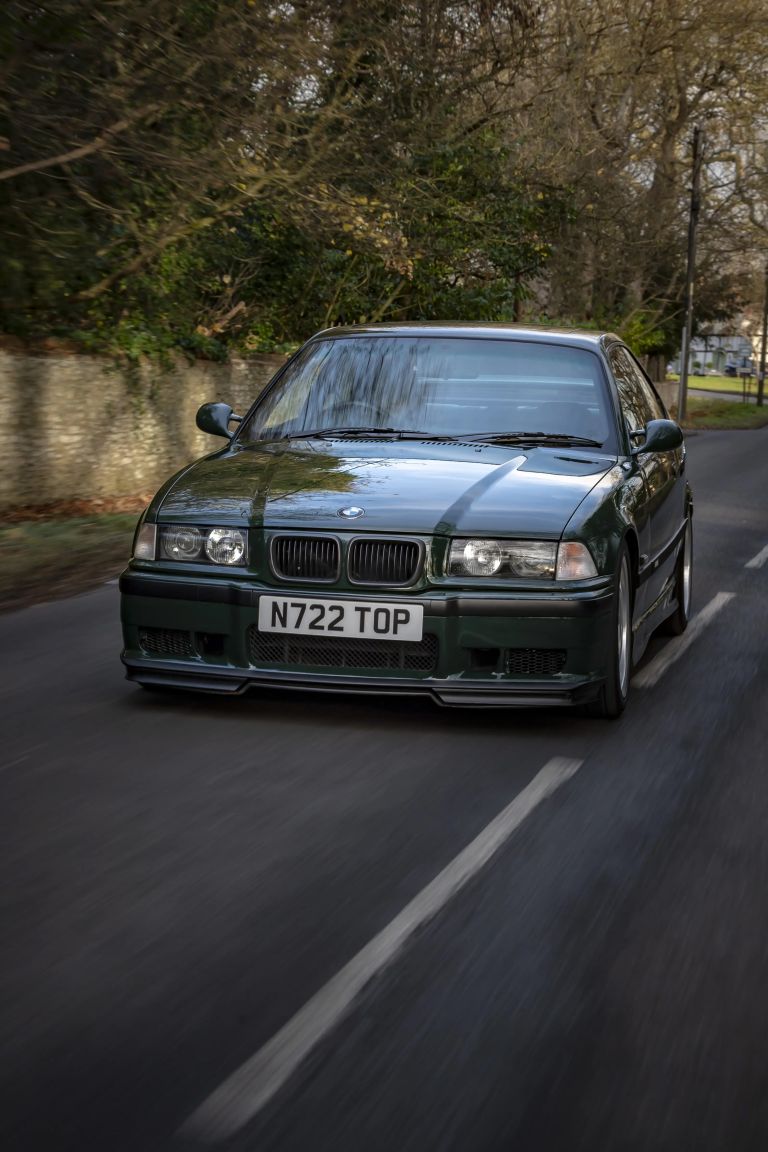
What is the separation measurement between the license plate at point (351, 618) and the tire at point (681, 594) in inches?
117

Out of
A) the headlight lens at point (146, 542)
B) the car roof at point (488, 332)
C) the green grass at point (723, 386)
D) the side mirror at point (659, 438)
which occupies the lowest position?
the green grass at point (723, 386)

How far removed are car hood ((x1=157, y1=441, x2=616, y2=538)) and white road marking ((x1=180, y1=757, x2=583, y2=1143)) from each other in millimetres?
1507

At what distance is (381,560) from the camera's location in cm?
647

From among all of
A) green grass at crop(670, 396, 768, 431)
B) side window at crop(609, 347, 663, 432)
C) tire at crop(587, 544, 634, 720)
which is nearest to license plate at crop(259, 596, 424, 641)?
tire at crop(587, 544, 634, 720)

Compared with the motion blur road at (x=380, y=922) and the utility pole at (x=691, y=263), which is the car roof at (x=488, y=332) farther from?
the utility pole at (x=691, y=263)

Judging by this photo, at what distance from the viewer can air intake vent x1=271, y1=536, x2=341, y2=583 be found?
6.50 m

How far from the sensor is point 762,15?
40156mm

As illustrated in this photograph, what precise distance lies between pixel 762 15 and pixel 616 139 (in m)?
5.31

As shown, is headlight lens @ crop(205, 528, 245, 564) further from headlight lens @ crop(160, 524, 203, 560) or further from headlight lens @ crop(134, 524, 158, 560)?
headlight lens @ crop(134, 524, 158, 560)

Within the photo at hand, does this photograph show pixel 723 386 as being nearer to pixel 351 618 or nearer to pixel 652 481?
pixel 652 481

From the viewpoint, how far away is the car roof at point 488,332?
803 cm

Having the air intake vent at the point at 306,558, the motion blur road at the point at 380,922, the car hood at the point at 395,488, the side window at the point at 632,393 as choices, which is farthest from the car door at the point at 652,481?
the air intake vent at the point at 306,558

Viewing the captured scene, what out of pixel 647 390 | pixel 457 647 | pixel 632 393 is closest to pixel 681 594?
pixel 647 390

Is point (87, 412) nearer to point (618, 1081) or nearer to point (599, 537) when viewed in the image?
point (599, 537)
